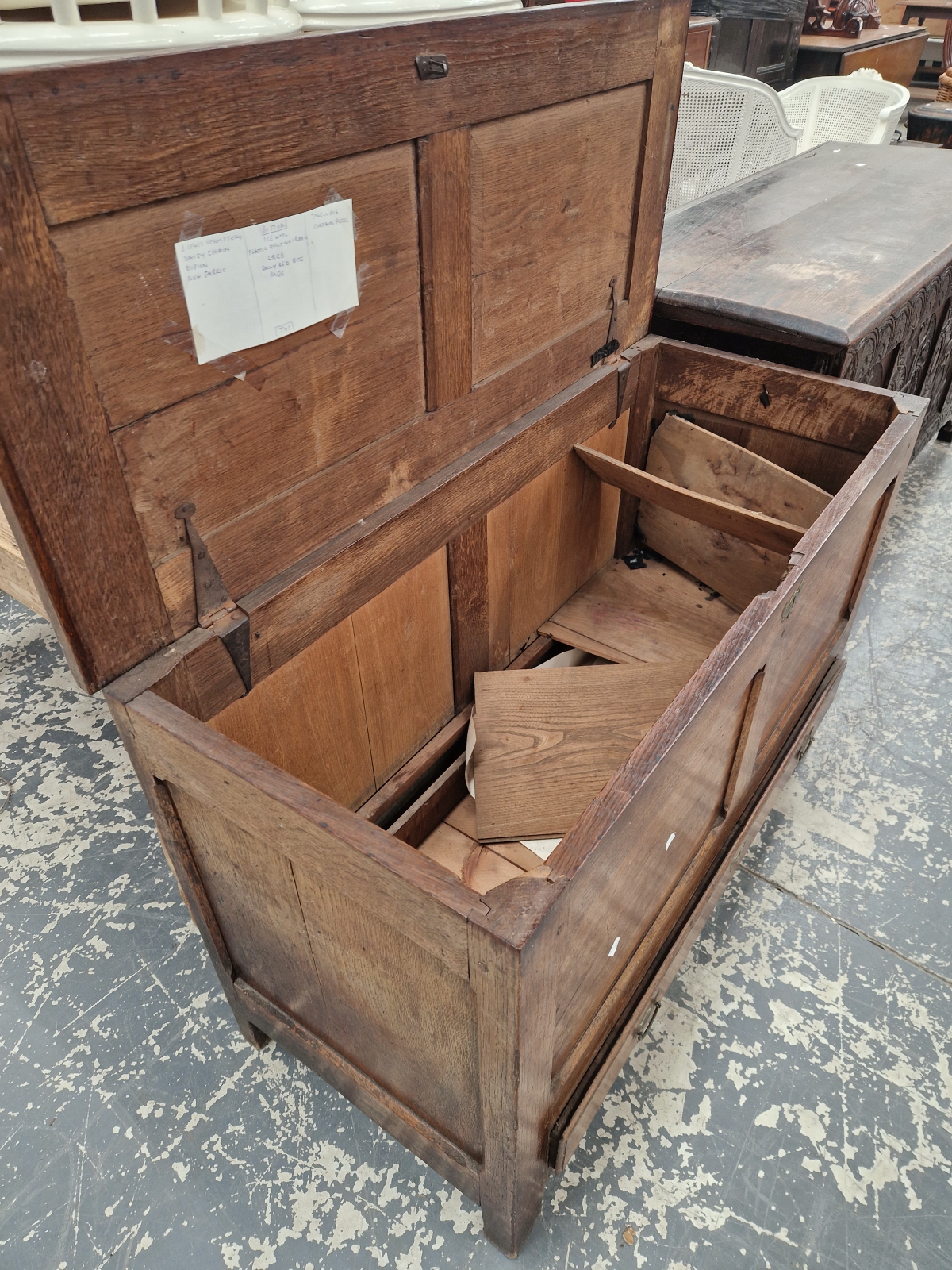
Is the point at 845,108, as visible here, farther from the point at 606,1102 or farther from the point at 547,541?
the point at 606,1102

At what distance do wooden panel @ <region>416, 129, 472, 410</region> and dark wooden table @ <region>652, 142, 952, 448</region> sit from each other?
819 millimetres

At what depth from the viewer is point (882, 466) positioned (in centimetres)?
152

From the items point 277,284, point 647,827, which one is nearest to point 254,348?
point 277,284

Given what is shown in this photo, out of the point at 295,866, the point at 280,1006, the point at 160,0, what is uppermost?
the point at 160,0

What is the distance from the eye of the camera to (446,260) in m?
1.27

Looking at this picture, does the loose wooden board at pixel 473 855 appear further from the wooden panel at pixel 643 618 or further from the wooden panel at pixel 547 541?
the wooden panel at pixel 643 618

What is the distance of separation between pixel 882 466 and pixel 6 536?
4.90ft

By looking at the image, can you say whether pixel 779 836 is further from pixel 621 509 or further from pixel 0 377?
pixel 0 377

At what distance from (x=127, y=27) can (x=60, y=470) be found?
45 cm

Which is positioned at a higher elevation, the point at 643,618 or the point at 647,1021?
the point at 643,618

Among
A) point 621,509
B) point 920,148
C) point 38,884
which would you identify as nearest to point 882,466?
point 621,509

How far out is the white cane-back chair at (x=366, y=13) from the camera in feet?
3.25

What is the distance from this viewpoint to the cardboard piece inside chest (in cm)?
85

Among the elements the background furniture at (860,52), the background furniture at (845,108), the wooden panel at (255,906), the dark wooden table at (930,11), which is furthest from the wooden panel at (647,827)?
the dark wooden table at (930,11)
